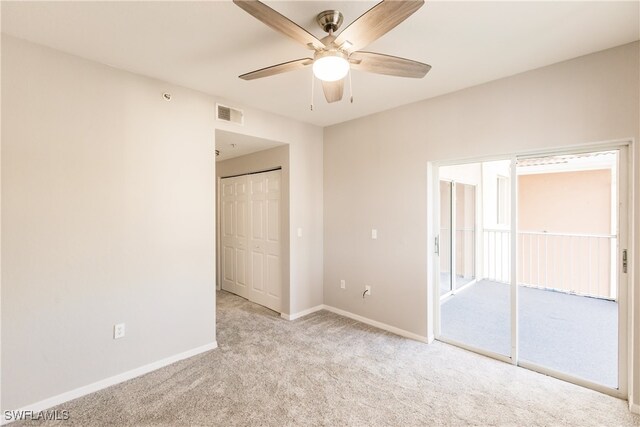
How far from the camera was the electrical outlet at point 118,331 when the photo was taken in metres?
2.38

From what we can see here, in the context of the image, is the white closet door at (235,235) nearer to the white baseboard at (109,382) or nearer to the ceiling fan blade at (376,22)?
the white baseboard at (109,382)

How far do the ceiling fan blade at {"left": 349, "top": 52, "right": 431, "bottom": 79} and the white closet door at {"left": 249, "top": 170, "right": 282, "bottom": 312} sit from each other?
2.37m

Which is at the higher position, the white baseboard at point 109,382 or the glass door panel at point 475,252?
the glass door panel at point 475,252

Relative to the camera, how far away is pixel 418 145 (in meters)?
3.18

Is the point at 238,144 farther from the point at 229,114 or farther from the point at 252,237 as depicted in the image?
the point at 252,237

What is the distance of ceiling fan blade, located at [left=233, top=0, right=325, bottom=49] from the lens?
1.22 meters

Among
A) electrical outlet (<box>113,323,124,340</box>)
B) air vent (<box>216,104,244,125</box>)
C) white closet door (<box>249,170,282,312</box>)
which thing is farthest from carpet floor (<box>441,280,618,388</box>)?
air vent (<box>216,104,244,125</box>)

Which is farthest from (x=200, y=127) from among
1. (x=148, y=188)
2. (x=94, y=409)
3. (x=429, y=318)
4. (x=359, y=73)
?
(x=429, y=318)

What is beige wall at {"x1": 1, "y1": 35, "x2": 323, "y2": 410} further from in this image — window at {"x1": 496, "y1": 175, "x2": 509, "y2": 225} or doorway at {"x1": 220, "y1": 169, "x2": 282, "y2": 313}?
window at {"x1": 496, "y1": 175, "x2": 509, "y2": 225}

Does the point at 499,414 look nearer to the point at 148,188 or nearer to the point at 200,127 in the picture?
the point at 148,188

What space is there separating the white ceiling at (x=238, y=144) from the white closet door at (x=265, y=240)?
0.39m

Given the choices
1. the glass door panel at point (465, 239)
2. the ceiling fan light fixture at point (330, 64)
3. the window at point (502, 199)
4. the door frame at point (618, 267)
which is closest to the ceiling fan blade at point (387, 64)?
the ceiling fan light fixture at point (330, 64)

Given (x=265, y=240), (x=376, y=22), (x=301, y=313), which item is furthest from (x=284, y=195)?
(x=376, y=22)

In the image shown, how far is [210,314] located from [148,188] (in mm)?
1423
